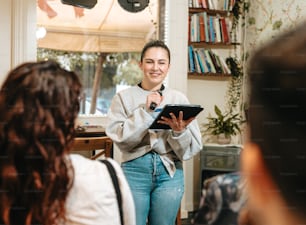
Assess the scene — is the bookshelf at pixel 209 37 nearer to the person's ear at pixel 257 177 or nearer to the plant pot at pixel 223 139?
the plant pot at pixel 223 139

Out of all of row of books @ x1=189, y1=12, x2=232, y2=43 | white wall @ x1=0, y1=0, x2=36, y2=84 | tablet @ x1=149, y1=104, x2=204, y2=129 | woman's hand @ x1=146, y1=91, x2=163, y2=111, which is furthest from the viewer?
row of books @ x1=189, y1=12, x2=232, y2=43

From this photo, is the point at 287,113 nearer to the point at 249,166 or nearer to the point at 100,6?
the point at 249,166

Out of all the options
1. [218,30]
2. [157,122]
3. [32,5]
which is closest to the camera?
[157,122]

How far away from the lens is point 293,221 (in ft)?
0.85

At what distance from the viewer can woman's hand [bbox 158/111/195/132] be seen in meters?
1.09

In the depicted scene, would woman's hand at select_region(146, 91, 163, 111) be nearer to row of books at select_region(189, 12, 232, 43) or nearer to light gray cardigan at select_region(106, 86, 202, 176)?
light gray cardigan at select_region(106, 86, 202, 176)

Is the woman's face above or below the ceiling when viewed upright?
below

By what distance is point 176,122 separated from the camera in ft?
3.60

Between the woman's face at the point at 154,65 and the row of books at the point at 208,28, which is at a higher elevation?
the row of books at the point at 208,28

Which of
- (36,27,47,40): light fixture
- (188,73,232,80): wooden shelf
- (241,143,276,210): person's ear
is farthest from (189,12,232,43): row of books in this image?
(241,143,276,210): person's ear

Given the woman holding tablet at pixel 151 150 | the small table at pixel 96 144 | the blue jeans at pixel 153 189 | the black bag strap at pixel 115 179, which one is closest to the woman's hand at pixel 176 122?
the woman holding tablet at pixel 151 150

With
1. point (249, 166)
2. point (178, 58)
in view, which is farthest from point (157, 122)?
point (178, 58)

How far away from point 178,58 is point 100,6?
27.2 inches

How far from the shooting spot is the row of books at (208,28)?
255cm
